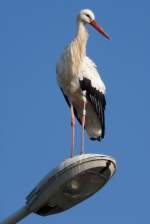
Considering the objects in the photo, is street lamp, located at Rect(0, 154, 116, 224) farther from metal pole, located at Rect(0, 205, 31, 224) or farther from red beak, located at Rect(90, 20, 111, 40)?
red beak, located at Rect(90, 20, 111, 40)

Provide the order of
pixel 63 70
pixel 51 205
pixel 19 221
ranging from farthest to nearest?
pixel 63 70
pixel 51 205
pixel 19 221

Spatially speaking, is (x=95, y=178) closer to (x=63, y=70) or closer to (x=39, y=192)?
(x=39, y=192)

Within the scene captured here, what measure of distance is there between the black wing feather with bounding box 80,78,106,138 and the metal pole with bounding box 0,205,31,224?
6193mm

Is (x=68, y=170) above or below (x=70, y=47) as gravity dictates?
below

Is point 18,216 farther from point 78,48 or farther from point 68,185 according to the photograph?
point 78,48

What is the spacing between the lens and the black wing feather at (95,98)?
1349 centimetres

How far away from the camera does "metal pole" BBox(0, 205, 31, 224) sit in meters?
7.25

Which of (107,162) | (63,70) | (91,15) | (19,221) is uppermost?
(91,15)

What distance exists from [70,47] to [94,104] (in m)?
1.14

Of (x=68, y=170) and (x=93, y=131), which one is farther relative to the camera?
(x=93, y=131)

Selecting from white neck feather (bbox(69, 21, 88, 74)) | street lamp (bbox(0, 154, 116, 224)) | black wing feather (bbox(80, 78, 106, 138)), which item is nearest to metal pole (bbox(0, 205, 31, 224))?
street lamp (bbox(0, 154, 116, 224))

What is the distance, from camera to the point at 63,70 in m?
13.2

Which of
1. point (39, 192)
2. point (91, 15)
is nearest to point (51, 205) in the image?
point (39, 192)

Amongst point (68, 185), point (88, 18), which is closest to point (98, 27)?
point (88, 18)
